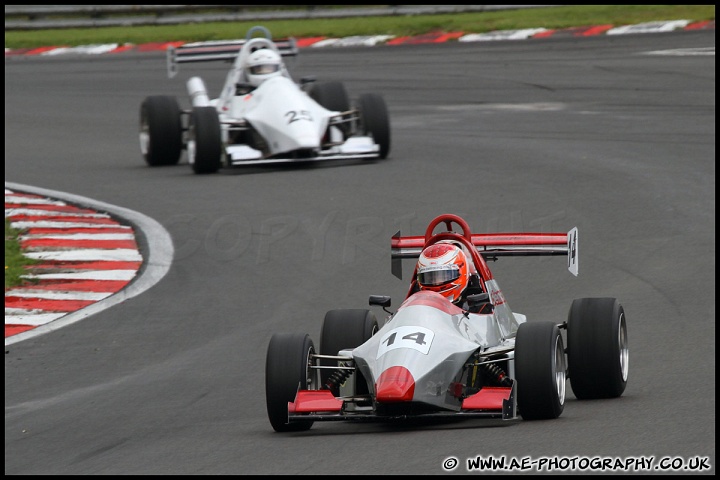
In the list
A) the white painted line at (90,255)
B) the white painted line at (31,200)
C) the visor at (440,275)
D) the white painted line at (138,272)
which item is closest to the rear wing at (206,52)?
the white painted line at (138,272)

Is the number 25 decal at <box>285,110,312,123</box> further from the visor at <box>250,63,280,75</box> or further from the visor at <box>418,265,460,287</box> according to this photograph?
the visor at <box>418,265,460,287</box>

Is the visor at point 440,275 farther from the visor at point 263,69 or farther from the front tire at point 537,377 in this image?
the visor at point 263,69

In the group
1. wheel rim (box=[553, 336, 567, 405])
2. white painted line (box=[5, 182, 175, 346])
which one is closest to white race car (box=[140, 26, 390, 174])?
white painted line (box=[5, 182, 175, 346])

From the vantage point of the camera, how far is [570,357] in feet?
26.8

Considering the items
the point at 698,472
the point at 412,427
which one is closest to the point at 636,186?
the point at 412,427

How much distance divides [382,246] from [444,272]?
5.08m

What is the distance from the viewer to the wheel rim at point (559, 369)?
760 cm

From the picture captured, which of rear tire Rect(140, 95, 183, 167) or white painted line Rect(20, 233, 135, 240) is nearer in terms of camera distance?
white painted line Rect(20, 233, 135, 240)

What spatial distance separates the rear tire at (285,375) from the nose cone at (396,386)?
Answer: 52 cm

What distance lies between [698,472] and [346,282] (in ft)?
20.8

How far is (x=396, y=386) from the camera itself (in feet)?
23.6

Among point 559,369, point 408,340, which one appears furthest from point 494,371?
point 408,340

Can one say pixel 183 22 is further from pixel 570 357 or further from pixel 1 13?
pixel 570 357

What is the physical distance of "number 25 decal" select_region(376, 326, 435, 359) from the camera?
7.41 meters
